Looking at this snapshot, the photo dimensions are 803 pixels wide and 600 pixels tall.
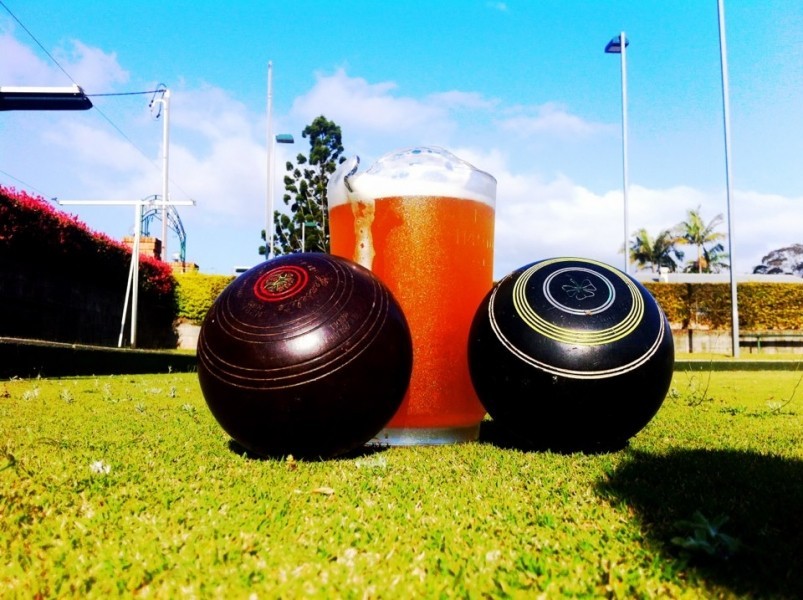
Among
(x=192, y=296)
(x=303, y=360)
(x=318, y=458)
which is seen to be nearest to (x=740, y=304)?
(x=192, y=296)

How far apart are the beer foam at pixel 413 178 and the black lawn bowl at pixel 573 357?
3.46 feet

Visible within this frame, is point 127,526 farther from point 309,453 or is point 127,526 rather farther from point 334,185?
point 334,185

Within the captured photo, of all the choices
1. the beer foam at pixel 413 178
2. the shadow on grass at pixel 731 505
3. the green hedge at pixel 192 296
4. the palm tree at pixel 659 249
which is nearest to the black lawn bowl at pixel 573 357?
the shadow on grass at pixel 731 505

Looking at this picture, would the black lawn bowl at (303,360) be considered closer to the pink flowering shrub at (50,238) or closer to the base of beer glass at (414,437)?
the base of beer glass at (414,437)

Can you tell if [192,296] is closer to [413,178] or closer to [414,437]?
[413,178]

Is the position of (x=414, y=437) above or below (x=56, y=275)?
below

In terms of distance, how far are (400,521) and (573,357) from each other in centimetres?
176

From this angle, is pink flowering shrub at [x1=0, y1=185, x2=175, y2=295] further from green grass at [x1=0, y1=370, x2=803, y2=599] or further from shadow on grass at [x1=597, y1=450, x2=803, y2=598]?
shadow on grass at [x1=597, y1=450, x2=803, y2=598]

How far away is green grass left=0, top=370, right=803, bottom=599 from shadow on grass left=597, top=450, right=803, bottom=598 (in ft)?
0.03

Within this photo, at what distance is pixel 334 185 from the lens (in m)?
5.32

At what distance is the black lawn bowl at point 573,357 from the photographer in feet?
13.3

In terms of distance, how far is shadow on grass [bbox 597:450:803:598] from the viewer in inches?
85.4

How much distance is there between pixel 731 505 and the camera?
2.88m

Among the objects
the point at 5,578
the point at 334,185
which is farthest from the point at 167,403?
the point at 5,578
